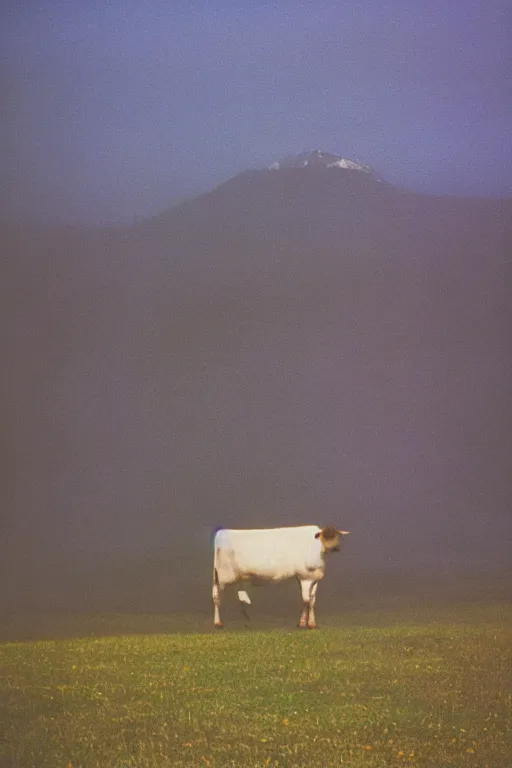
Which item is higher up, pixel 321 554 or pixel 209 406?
pixel 209 406

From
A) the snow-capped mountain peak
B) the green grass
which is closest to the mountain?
the snow-capped mountain peak

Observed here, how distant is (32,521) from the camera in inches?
711

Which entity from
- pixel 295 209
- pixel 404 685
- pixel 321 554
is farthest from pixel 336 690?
pixel 295 209

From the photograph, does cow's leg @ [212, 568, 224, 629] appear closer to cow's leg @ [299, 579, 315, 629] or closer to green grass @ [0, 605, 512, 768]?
cow's leg @ [299, 579, 315, 629]

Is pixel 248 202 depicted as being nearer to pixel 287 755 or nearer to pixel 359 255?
pixel 359 255

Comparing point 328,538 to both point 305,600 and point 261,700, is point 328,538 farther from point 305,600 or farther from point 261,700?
point 261,700

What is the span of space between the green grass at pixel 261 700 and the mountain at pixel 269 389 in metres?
6.61

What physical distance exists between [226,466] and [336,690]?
10.5 m

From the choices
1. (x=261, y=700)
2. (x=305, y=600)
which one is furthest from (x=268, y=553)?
(x=261, y=700)

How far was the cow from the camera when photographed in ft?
40.8

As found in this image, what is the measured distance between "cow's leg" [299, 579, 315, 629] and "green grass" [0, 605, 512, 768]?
86 centimetres

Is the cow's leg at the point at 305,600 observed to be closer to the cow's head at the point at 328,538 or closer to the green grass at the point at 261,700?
the cow's head at the point at 328,538

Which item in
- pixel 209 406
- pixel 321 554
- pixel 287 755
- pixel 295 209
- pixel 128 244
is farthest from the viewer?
pixel 295 209

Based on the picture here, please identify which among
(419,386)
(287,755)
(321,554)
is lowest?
(287,755)
